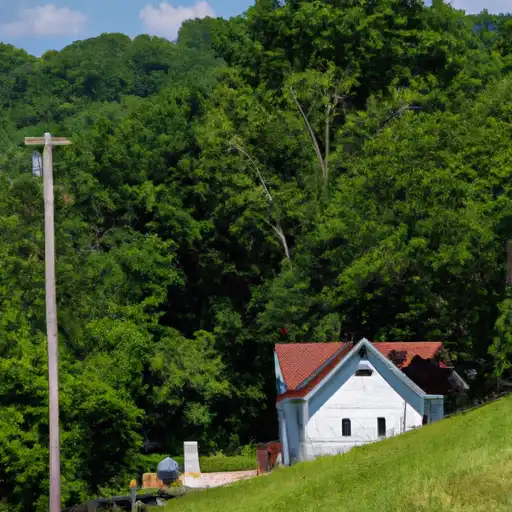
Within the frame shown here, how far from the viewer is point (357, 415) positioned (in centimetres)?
5950

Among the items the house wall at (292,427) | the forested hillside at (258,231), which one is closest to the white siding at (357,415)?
the house wall at (292,427)

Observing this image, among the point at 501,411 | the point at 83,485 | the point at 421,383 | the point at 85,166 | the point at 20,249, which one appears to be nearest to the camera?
the point at 501,411

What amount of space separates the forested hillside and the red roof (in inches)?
59.7

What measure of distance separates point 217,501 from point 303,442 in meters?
26.3

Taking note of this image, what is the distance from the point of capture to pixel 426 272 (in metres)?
57.0

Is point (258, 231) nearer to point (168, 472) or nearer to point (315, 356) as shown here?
point (315, 356)

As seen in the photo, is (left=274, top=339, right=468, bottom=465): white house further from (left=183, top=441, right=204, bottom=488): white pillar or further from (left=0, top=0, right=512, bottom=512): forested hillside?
(left=183, top=441, right=204, bottom=488): white pillar

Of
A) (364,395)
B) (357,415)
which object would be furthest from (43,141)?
(357,415)

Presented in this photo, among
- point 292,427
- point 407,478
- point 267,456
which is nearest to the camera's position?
point 407,478

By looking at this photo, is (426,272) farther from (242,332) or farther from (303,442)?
(242,332)

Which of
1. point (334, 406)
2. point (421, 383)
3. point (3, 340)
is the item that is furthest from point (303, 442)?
point (3, 340)

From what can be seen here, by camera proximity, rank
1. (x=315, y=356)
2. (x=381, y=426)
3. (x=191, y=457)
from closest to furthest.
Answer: (x=381, y=426) → (x=315, y=356) → (x=191, y=457)

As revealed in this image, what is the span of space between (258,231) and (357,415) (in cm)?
1811

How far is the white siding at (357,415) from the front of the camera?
193ft
